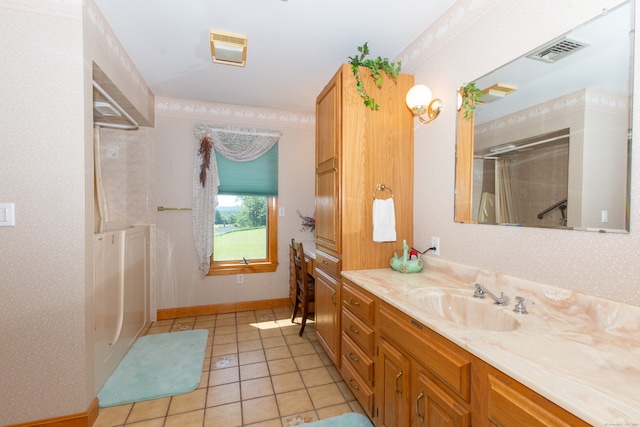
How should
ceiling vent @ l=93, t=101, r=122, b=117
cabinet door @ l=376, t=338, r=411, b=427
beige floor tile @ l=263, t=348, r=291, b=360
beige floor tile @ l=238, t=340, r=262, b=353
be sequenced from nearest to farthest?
1. cabinet door @ l=376, t=338, r=411, b=427
2. ceiling vent @ l=93, t=101, r=122, b=117
3. beige floor tile @ l=263, t=348, r=291, b=360
4. beige floor tile @ l=238, t=340, r=262, b=353

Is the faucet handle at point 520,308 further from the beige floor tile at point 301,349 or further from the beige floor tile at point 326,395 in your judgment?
the beige floor tile at point 301,349

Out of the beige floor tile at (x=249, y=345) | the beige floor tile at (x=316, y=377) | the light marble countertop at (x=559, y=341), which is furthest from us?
the beige floor tile at (x=249, y=345)

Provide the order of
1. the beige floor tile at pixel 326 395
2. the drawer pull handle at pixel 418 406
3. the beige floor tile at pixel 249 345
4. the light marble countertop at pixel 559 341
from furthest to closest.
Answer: the beige floor tile at pixel 249 345 → the beige floor tile at pixel 326 395 → the drawer pull handle at pixel 418 406 → the light marble countertop at pixel 559 341

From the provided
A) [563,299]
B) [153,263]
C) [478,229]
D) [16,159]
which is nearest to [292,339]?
[153,263]

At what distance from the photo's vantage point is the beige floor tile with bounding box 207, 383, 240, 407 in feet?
6.52

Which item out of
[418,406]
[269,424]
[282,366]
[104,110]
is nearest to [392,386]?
[418,406]

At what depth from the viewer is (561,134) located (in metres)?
1.26

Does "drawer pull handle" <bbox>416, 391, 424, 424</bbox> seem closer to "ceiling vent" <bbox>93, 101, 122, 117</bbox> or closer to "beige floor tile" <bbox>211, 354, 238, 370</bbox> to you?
"beige floor tile" <bbox>211, 354, 238, 370</bbox>

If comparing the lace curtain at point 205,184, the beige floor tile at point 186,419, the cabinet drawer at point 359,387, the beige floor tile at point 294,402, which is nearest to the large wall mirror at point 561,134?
the cabinet drawer at point 359,387

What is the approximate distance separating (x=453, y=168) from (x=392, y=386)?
1.34 metres

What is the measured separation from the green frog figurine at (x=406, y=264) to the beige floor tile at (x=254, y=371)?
4.43ft

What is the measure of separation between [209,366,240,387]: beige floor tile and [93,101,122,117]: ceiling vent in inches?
95.0

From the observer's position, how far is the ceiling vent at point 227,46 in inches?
84.9

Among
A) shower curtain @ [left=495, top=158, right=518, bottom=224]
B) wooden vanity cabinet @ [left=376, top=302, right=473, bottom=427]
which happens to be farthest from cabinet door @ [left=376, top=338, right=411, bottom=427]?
shower curtain @ [left=495, top=158, right=518, bottom=224]
